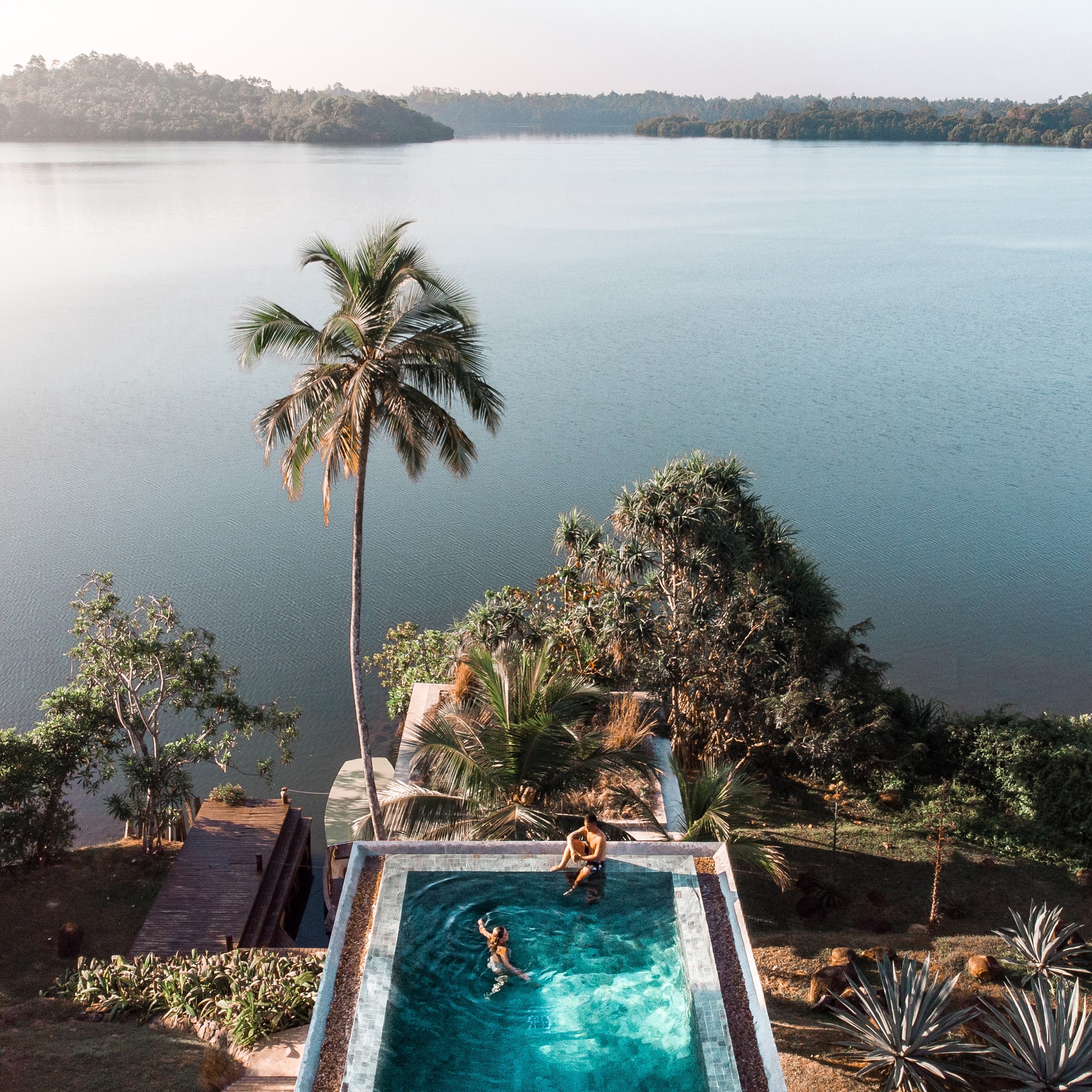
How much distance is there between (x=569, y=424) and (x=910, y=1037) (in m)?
33.4

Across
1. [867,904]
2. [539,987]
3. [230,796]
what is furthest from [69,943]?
[867,904]

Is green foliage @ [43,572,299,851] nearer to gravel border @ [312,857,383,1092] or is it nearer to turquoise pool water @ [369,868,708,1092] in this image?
gravel border @ [312,857,383,1092]

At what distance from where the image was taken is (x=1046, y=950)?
36.5ft

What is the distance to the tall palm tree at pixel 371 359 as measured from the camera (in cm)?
1371

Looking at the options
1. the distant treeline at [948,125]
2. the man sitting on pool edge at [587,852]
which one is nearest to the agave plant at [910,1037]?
the man sitting on pool edge at [587,852]

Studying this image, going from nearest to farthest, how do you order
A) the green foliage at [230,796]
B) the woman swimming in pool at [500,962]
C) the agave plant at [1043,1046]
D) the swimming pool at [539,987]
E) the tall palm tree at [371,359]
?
the swimming pool at [539,987], the agave plant at [1043,1046], the woman swimming in pool at [500,962], the tall palm tree at [371,359], the green foliage at [230,796]

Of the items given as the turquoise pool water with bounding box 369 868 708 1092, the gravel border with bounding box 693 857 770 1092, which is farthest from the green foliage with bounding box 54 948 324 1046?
the gravel border with bounding box 693 857 770 1092

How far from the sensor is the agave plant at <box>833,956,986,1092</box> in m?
9.26

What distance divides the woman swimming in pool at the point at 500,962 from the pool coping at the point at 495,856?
1.01 meters

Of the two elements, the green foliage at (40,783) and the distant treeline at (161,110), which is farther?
the distant treeline at (161,110)

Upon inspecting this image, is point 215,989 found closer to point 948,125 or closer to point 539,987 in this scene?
point 539,987

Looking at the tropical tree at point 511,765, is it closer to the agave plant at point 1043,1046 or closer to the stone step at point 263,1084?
the stone step at point 263,1084

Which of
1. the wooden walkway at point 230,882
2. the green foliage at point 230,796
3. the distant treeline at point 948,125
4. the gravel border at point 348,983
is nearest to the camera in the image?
the gravel border at point 348,983

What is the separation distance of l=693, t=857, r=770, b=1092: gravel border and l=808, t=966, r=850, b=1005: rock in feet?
6.05
